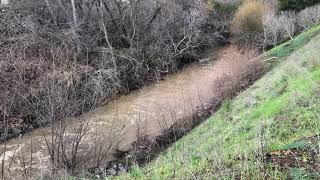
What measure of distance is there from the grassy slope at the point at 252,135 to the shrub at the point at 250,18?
21761mm

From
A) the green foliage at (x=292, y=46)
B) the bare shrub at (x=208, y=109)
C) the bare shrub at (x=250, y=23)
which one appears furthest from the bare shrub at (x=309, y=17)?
the bare shrub at (x=208, y=109)

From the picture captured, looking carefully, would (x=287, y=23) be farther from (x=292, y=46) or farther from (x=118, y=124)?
(x=118, y=124)

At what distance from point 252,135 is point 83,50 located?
57.7 feet

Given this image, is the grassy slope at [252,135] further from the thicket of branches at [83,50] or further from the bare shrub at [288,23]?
the bare shrub at [288,23]

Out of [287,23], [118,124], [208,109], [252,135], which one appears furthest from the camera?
[287,23]

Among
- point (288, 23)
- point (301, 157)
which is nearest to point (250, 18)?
point (288, 23)

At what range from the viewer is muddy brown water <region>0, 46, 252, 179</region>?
1390 cm

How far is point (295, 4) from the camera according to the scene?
35406 millimetres

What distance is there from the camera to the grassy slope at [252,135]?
6.33 m

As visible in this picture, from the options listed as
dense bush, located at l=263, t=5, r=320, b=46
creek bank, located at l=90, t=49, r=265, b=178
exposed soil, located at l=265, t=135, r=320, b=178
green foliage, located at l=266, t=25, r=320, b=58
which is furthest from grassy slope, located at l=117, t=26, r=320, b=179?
dense bush, located at l=263, t=5, r=320, b=46

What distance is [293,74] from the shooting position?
15180mm

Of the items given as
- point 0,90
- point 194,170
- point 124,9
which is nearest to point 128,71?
point 124,9

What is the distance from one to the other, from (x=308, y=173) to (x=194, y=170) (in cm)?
204

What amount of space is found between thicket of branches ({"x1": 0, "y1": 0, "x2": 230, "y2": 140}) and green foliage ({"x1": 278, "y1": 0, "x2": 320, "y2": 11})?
738cm
